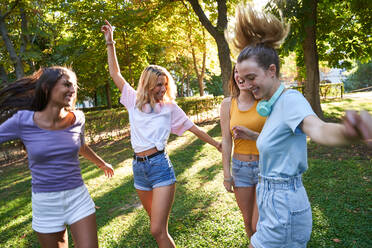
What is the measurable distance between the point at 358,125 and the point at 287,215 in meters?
0.80

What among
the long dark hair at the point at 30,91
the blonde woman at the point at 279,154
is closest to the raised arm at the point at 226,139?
the blonde woman at the point at 279,154

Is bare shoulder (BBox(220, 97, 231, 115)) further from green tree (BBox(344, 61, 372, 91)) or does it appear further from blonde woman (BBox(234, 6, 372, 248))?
green tree (BBox(344, 61, 372, 91))

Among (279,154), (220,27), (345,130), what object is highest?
(220,27)

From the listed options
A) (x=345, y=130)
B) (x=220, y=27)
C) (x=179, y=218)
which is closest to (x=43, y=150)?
(x=345, y=130)

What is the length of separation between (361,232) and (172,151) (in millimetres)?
6941

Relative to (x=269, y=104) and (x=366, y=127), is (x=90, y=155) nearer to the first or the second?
(x=269, y=104)

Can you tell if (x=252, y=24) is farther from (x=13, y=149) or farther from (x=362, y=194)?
(x=13, y=149)

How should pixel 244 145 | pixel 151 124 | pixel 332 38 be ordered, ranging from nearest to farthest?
pixel 244 145 < pixel 151 124 < pixel 332 38

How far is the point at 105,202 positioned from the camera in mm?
5711

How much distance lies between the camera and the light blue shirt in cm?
153

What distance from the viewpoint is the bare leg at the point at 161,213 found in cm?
267

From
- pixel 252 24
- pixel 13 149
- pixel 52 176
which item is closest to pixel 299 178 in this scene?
pixel 252 24

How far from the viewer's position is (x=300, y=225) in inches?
64.6

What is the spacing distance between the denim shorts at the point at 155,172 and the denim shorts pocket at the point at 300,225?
4.67ft
